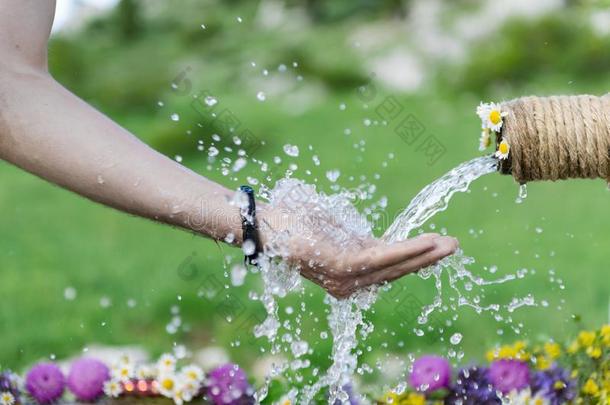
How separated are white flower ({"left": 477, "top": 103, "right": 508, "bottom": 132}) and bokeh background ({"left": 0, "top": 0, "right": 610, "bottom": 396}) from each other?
55 cm

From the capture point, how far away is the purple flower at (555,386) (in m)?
2.02

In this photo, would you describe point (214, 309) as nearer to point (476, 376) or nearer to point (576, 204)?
point (476, 376)

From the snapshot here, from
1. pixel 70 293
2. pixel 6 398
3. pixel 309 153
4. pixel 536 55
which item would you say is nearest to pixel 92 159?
pixel 6 398

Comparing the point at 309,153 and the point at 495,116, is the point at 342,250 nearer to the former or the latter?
the point at 495,116

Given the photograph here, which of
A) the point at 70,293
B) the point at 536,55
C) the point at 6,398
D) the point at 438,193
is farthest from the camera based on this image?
the point at 536,55

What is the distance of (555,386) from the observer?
2.02m

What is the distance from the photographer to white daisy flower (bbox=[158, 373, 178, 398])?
2020 millimetres

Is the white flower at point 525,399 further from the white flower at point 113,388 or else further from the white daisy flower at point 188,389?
the white flower at point 113,388

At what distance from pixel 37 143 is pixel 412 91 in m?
4.95

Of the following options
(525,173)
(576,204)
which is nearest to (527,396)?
(525,173)

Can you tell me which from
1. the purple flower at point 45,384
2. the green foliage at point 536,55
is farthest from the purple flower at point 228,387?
the green foliage at point 536,55

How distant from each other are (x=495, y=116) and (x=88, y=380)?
1.04m

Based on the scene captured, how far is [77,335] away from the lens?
10.6ft

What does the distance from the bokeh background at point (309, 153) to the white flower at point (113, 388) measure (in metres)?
0.37
